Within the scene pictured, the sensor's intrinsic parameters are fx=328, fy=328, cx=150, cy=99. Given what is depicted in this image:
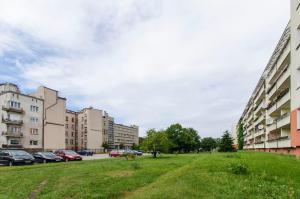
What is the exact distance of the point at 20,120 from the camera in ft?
233

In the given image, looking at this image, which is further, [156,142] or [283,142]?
[156,142]

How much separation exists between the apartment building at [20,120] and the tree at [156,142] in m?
37.4

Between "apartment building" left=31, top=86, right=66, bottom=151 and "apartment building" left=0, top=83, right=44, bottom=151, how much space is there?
182 cm

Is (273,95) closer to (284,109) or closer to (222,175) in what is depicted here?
(284,109)

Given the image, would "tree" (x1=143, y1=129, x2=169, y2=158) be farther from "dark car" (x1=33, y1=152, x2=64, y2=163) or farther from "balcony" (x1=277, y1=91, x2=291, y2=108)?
"balcony" (x1=277, y1=91, x2=291, y2=108)

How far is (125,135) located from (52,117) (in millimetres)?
102109

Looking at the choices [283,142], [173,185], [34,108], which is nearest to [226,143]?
[283,142]

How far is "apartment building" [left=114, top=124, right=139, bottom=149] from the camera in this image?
17143 cm

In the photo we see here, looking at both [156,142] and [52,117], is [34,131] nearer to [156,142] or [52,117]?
[52,117]

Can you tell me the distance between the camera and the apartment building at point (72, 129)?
409ft

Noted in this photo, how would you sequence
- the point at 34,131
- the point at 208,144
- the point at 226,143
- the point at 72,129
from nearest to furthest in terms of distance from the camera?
the point at 34,131
the point at 226,143
the point at 72,129
the point at 208,144

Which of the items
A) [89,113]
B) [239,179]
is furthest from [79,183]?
[89,113]

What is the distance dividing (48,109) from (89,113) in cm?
4289

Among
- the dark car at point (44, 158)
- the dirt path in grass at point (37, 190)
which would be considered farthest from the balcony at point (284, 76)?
the dark car at point (44, 158)
